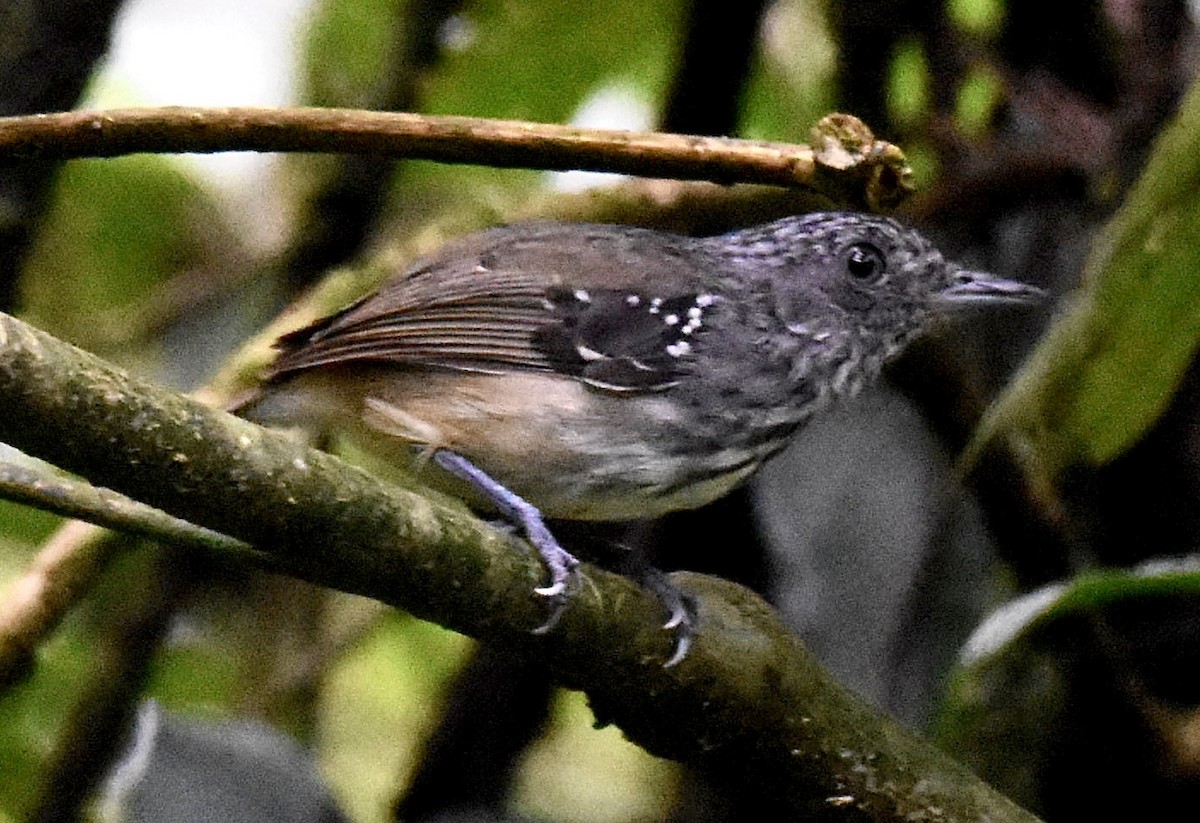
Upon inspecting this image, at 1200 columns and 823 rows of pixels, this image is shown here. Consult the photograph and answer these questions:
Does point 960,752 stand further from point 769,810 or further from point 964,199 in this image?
point 964,199

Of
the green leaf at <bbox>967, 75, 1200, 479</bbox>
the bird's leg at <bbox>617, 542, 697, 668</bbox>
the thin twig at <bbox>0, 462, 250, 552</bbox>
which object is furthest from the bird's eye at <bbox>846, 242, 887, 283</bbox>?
the thin twig at <bbox>0, 462, 250, 552</bbox>

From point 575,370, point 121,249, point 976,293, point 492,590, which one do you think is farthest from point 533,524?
point 121,249

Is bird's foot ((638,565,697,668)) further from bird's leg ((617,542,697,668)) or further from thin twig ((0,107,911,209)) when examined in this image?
thin twig ((0,107,911,209))

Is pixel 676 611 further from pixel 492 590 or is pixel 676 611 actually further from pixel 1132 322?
pixel 1132 322

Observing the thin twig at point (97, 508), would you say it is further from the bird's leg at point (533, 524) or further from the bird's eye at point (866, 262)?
the bird's eye at point (866, 262)

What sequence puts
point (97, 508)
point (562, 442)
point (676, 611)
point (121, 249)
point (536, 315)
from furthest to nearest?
1. point (121, 249)
2. point (536, 315)
3. point (562, 442)
4. point (676, 611)
5. point (97, 508)

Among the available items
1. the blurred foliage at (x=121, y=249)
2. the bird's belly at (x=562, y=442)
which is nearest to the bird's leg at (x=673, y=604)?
the bird's belly at (x=562, y=442)
